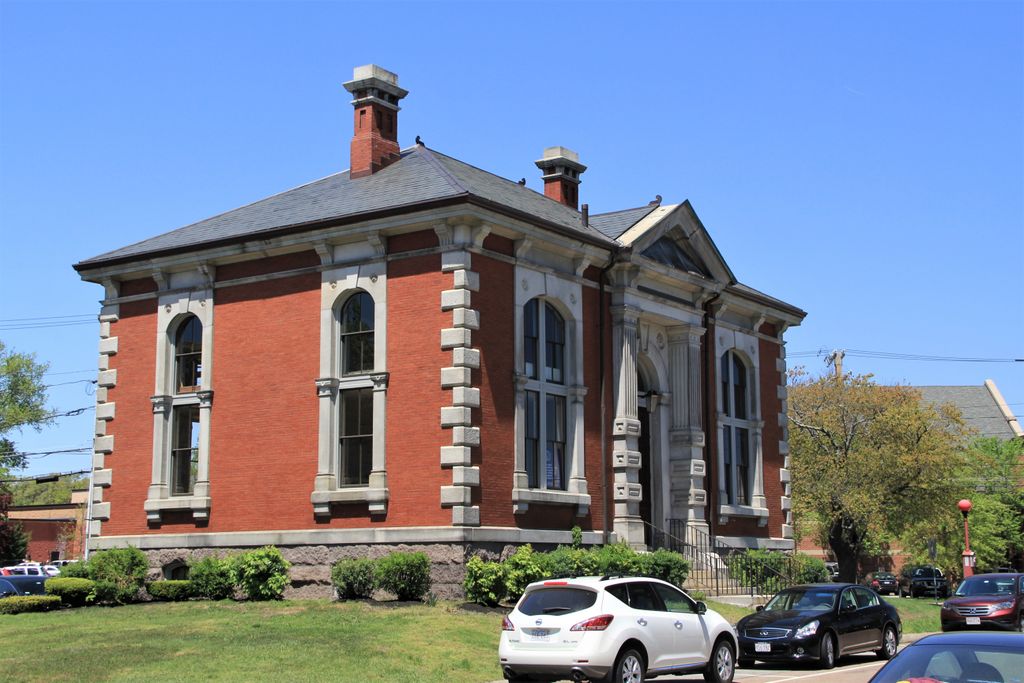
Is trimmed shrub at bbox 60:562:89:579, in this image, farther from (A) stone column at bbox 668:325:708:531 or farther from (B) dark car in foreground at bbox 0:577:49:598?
(A) stone column at bbox 668:325:708:531

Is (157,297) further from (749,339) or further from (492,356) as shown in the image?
(749,339)

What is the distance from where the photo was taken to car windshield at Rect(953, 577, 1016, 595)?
94.2 ft

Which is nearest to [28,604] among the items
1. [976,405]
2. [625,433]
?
[625,433]

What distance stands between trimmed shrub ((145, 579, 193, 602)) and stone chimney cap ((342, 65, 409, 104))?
42.5 ft

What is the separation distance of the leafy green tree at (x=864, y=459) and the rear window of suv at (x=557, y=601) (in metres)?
30.5

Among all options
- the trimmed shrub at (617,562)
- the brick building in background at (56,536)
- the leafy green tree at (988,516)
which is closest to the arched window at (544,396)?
the trimmed shrub at (617,562)

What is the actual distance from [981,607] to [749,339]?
12415mm

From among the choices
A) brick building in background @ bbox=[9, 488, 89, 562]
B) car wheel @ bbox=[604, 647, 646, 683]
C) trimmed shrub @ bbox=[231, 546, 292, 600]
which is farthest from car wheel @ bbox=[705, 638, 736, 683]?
brick building in background @ bbox=[9, 488, 89, 562]

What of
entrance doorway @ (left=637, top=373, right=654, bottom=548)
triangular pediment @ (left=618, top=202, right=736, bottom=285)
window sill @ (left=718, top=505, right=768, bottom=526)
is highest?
triangular pediment @ (left=618, top=202, right=736, bottom=285)

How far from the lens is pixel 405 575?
83.6ft

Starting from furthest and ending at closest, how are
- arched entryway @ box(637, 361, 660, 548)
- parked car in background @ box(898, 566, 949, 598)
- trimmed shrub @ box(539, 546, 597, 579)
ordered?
parked car in background @ box(898, 566, 949, 598) < arched entryway @ box(637, 361, 660, 548) < trimmed shrub @ box(539, 546, 597, 579)

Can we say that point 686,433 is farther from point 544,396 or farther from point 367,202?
point 367,202

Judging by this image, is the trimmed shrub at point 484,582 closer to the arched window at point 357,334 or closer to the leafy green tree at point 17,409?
the arched window at point 357,334

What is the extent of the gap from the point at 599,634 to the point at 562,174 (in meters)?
22.1
